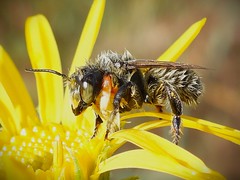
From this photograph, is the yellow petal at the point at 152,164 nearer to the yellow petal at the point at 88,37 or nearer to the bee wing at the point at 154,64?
the bee wing at the point at 154,64

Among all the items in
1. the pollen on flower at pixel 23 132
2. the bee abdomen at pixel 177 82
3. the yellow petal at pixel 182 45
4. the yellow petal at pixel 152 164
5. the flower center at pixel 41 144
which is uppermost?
the yellow petal at pixel 182 45

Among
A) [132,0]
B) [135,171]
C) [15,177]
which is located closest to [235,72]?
[132,0]

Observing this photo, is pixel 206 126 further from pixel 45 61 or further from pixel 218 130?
pixel 45 61

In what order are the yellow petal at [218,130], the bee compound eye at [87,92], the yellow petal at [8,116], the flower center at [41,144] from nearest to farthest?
the yellow petal at [218,130] → the bee compound eye at [87,92] → the flower center at [41,144] → the yellow petal at [8,116]

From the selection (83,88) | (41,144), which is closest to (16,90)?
(41,144)

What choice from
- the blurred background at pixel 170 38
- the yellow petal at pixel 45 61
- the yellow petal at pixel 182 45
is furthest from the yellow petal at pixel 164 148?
the blurred background at pixel 170 38

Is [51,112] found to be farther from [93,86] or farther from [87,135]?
[93,86]
